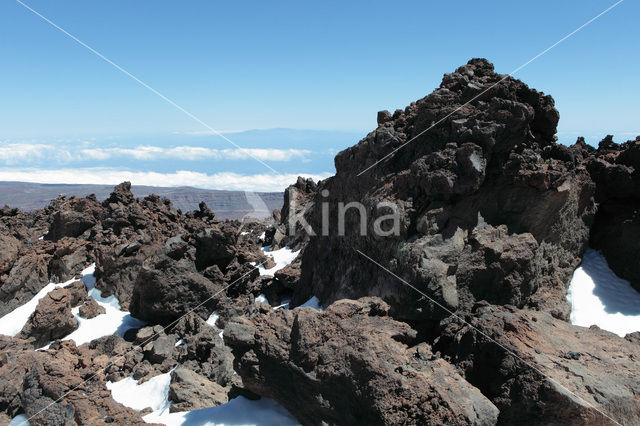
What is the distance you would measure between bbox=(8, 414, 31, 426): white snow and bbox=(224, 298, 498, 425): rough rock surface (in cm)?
354

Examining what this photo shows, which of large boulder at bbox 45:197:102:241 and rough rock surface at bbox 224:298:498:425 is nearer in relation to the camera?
rough rock surface at bbox 224:298:498:425

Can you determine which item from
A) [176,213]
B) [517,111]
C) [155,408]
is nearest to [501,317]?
[517,111]

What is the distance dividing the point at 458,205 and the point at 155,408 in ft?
23.3

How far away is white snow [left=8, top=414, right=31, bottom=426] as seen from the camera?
6953 millimetres

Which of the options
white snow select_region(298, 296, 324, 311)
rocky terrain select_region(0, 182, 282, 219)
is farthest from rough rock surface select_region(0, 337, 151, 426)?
rocky terrain select_region(0, 182, 282, 219)

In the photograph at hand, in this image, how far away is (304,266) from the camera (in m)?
12.6

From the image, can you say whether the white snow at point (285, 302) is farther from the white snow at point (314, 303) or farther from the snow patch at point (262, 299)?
the white snow at point (314, 303)

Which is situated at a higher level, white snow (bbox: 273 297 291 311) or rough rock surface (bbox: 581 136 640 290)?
rough rock surface (bbox: 581 136 640 290)

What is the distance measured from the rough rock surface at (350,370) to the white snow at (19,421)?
3.54m

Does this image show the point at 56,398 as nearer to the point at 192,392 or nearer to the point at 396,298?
the point at 192,392

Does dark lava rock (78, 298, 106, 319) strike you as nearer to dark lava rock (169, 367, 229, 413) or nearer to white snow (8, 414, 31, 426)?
dark lava rock (169, 367, 229, 413)

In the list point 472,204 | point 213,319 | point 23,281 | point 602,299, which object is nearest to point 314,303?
point 213,319

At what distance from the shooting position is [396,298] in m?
7.54

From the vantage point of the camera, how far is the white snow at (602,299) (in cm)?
867
